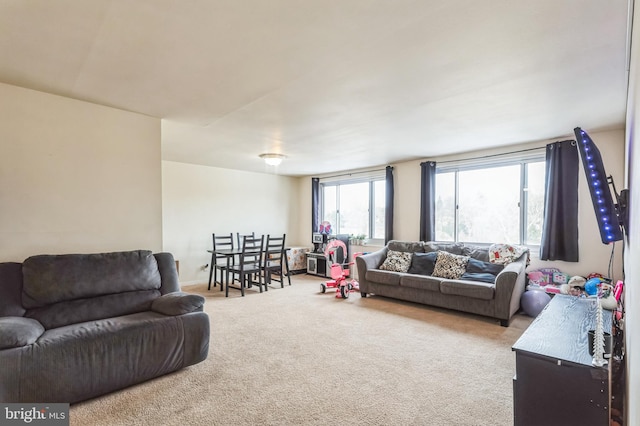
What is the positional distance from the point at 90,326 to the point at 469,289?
3.90 meters

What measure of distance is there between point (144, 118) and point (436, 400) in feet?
11.9

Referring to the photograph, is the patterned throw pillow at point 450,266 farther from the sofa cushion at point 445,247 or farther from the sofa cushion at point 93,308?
the sofa cushion at point 93,308

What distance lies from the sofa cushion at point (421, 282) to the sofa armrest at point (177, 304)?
2.92 meters

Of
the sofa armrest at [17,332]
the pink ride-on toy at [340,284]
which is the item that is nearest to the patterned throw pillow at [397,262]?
the pink ride-on toy at [340,284]

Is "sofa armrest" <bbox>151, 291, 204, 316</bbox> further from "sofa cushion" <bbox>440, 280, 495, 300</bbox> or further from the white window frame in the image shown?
the white window frame

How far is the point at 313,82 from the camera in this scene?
2.52 meters

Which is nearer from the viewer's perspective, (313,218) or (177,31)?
(177,31)

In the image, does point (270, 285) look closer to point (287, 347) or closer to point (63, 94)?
point (287, 347)

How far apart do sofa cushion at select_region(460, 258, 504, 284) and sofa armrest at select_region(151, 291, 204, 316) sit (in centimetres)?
344

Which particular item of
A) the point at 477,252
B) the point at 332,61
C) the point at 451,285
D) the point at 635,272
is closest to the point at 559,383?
the point at 635,272

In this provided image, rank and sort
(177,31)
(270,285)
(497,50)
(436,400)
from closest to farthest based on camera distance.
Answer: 1. (177,31)
2. (497,50)
3. (436,400)
4. (270,285)

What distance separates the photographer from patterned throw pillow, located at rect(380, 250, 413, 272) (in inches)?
198

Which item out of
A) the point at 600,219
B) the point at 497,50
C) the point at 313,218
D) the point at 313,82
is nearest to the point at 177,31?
the point at 313,82

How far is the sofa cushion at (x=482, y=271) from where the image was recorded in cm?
420
